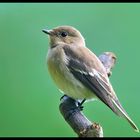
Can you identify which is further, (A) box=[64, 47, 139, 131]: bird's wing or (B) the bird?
(B) the bird

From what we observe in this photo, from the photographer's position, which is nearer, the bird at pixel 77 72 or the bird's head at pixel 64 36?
the bird at pixel 77 72

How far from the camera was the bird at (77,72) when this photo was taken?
109 inches

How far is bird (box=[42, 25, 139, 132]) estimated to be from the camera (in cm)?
277

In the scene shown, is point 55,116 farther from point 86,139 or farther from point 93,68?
point 86,139

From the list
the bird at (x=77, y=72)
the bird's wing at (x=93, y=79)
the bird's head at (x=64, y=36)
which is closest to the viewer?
the bird's wing at (x=93, y=79)

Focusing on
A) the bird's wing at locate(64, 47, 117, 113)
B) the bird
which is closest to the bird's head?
the bird

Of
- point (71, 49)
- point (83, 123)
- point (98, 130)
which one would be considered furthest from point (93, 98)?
point (98, 130)

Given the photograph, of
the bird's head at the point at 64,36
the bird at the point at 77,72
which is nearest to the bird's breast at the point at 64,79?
the bird at the point at 77,72

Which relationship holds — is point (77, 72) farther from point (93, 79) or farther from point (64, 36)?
point (64, 36)

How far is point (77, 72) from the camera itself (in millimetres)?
2904

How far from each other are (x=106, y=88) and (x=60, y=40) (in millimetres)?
443

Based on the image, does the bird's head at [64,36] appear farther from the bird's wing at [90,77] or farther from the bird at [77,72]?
the bird's wing at [90,77]

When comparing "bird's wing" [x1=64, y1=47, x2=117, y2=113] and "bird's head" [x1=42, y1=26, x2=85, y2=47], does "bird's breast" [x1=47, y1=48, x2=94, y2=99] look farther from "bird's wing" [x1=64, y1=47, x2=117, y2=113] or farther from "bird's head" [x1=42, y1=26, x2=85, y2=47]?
"bird's head" [x1=42, y1=26, x2=85, y2=47]

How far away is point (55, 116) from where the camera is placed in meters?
3.33
